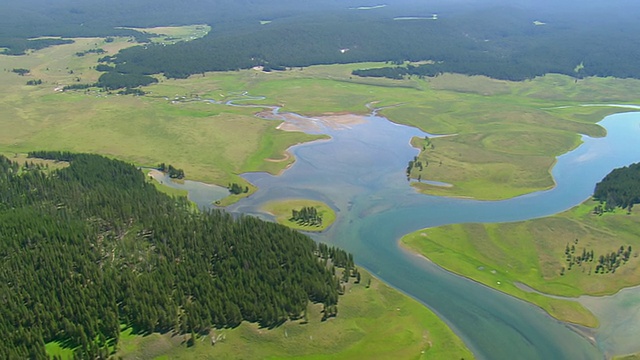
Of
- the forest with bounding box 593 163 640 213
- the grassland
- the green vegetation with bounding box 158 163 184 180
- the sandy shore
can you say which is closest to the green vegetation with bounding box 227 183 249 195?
the grassland

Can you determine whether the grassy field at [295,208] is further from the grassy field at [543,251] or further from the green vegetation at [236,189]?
the grassy field at [543,251]

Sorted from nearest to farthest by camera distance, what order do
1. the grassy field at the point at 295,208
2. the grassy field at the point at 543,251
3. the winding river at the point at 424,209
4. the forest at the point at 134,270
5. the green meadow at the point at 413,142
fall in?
the forest at the point at 134,270, the green meadow at the point at 413,142, the winding river at the point at 424,209, the grassy field at the point at 543,251, the grassy field at the point at 295,208

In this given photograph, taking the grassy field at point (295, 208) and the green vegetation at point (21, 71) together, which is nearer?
the grassy field at point (295, 208)

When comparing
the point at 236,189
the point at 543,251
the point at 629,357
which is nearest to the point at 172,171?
the point at 236,189

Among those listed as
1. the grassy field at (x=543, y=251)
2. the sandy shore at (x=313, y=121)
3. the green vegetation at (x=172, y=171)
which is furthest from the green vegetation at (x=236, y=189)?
the sandy shore at (x=313, y=121)

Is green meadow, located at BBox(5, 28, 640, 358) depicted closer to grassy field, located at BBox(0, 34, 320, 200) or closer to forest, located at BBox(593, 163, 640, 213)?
grassy field, located at BBox(0, 34, 320, 200)

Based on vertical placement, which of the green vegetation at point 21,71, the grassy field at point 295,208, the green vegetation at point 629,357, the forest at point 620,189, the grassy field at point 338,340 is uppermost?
the green vegetation at point 21,71
